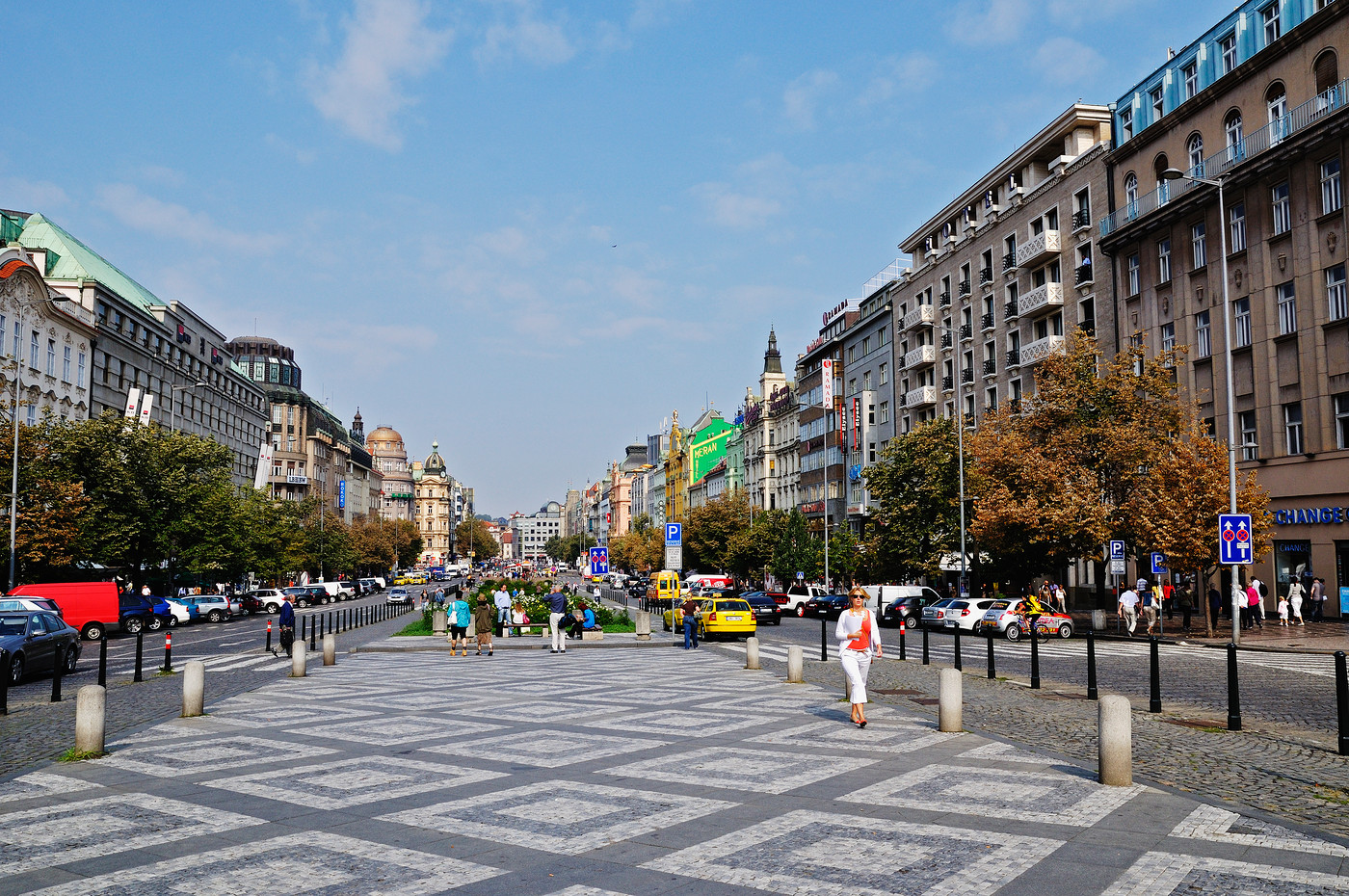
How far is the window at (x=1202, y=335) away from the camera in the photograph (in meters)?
40.8

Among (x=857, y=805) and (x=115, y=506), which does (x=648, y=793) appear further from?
(x=115, y=506)

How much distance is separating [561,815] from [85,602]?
108ft

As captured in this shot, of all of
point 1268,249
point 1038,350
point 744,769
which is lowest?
point 744,769

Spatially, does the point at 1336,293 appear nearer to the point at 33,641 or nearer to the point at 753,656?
the point at 753,656

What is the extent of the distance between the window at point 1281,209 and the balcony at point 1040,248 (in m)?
14.4

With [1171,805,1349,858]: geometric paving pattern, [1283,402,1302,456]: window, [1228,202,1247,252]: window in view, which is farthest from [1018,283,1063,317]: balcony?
[1171,805,1349,858]: geometric paving pattern

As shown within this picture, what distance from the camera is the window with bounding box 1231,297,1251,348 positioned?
38.2 m

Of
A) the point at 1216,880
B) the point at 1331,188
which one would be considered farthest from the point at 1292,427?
the point at 1216,880

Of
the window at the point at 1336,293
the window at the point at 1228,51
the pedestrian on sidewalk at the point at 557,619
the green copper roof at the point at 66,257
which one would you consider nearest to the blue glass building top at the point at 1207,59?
the window at the point at 1228,51

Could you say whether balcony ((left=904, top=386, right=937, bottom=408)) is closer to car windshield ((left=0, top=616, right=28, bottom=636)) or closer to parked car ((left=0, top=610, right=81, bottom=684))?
parked car ((left=0, top=610, right=81, bottom=684))

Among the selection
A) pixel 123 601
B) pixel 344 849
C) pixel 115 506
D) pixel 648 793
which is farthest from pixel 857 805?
pixel 115 506

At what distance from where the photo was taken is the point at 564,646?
29.7 metres

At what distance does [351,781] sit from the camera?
9758mm

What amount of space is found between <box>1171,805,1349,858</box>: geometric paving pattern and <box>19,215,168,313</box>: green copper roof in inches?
2609
